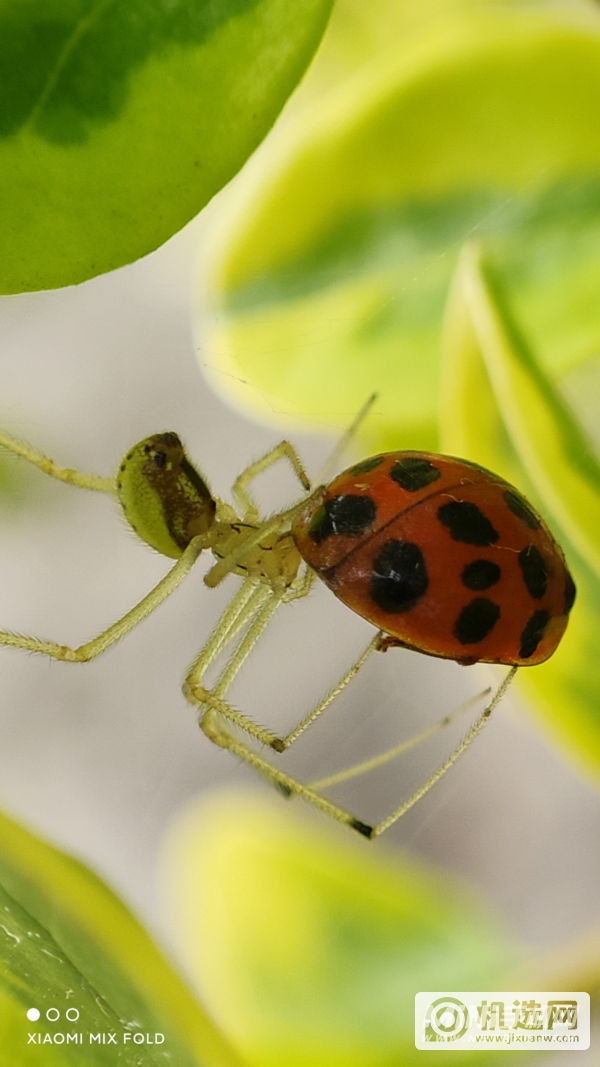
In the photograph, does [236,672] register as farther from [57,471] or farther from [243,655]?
[57,471]

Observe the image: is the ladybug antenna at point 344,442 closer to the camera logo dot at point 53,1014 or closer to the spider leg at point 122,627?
the spider leg at point 122,627

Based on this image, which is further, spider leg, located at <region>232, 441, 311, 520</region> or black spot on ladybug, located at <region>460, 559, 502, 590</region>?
spider leg, located at <region>232, 441, 311, 520</region>

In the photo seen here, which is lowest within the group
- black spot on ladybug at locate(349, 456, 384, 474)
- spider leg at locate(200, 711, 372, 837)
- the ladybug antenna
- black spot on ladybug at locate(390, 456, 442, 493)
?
spider leg at locate(200, 711, 372, 837)

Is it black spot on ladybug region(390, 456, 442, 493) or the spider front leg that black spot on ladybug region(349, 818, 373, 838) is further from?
black spot on ladybug region(390, 456, 442, 493)

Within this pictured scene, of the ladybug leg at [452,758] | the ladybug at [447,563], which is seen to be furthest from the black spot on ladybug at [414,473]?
the ladybug leg at [452,758]

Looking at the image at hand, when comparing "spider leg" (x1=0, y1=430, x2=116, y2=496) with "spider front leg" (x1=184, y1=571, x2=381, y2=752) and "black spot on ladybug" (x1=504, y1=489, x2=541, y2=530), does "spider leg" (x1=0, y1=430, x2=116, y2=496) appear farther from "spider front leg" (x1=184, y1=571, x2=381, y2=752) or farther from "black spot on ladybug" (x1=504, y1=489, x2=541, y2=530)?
"black spot on ladybug" (x1=504, y1=489, x2=541, y2=530)

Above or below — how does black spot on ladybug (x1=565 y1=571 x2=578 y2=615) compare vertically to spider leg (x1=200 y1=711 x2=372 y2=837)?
above

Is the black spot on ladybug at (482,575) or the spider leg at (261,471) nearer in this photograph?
the black spot on ladybug at (482,575)

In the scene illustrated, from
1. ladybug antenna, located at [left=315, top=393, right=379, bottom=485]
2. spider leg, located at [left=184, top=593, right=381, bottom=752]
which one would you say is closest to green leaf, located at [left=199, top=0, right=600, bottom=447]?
ladybug antenna, located at [left=315, top=393, right=379, bottom=485]
